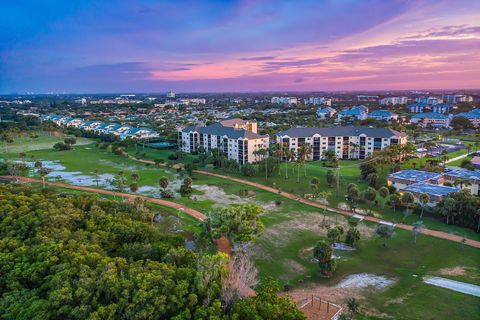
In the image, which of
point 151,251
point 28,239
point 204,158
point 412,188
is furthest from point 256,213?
point 204,158

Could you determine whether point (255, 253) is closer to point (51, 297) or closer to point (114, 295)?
point (114, 295)

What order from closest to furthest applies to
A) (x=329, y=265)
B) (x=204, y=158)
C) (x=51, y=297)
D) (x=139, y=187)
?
(x=51, y=297) → (x=329, y=265) → (x=139, y=187) → (x=204, y=158)

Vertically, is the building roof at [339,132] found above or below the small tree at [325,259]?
above

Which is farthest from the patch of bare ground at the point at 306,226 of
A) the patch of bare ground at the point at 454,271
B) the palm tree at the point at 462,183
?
the palm tree at the point at 462,183

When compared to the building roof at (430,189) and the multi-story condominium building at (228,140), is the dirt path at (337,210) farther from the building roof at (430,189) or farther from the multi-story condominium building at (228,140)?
the multi-story condominium building at (228,140)

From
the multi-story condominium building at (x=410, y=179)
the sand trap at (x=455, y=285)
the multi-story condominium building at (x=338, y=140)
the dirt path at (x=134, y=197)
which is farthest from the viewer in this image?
the multi-story condominium building at (x=338, y=140)

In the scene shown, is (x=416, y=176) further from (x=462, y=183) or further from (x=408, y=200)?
(x=408, y=200)
